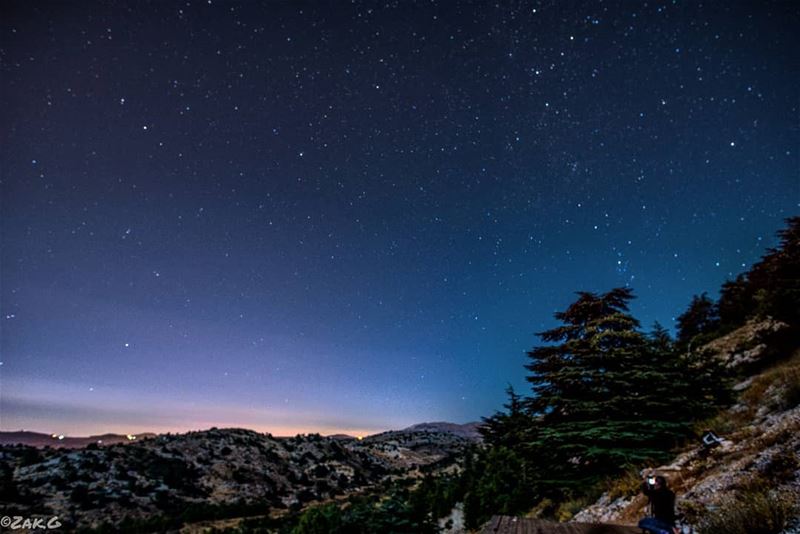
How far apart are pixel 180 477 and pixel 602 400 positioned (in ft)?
111

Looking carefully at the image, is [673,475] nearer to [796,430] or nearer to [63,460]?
[796,430]

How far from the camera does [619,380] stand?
13.2m

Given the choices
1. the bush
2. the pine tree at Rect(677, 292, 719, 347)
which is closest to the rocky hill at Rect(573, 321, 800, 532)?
the bush

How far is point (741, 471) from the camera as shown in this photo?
21.5 ft

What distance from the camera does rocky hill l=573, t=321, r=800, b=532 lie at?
4.79 metres

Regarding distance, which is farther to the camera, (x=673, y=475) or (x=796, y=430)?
(x=673, y=475)

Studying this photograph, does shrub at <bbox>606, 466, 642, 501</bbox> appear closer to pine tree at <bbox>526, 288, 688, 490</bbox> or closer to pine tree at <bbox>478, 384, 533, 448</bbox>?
pine tree at <bbox>526, 288, 688, 490</bbox>

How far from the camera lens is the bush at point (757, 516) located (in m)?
4.26

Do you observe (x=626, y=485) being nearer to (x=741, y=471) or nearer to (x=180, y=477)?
(x=741, y=471)

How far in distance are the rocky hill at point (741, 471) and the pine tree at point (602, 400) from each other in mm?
1370

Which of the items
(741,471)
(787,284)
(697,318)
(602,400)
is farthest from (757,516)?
(697,318)

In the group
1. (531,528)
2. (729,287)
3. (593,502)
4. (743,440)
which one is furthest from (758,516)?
(729,287)

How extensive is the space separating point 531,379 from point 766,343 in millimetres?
11203

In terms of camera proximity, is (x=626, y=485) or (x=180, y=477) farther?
(x=180, y=477)
